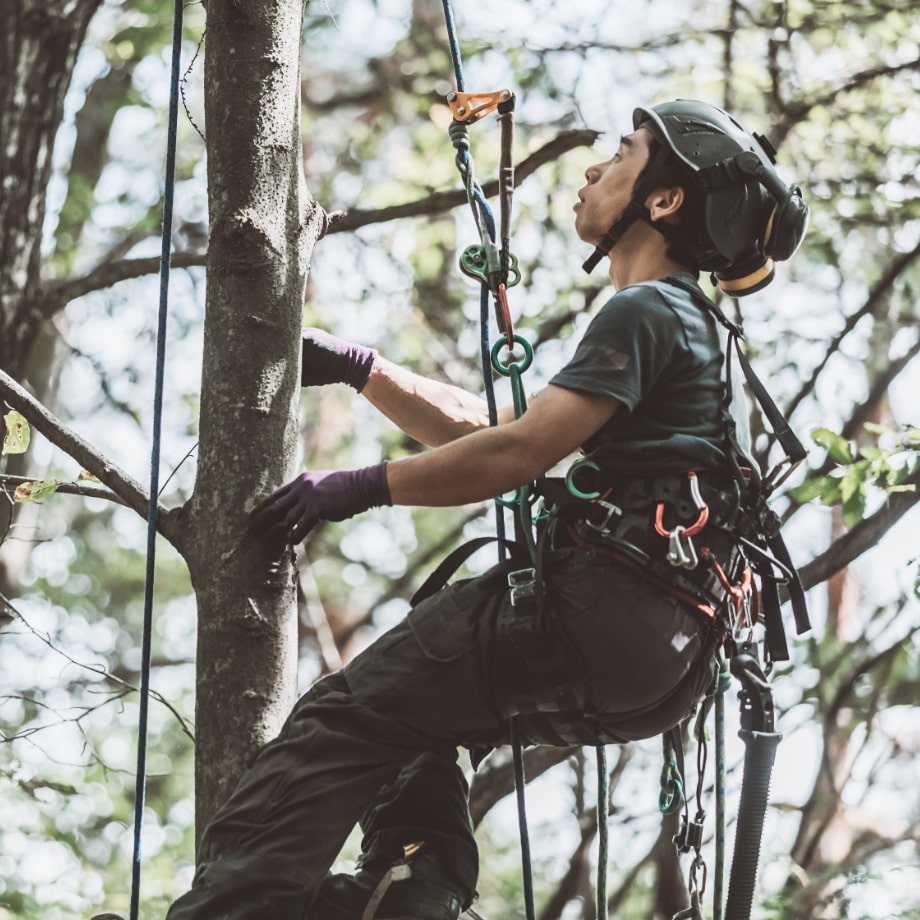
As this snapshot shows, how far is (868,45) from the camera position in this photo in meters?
7.04

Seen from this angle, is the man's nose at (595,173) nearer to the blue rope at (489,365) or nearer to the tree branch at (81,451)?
the blue rope at (489,365)

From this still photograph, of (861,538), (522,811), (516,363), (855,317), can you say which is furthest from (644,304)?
(855,317)

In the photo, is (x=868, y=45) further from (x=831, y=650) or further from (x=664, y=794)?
(x=664, y=794)

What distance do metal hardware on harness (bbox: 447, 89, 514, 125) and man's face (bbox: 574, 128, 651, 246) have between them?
278 mm

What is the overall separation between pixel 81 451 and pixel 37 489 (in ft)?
1.24

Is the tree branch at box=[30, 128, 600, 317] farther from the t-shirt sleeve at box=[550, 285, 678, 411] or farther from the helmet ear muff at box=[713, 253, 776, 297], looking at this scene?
the t-shirt sleeve at box=[550, 285, 678, 411]

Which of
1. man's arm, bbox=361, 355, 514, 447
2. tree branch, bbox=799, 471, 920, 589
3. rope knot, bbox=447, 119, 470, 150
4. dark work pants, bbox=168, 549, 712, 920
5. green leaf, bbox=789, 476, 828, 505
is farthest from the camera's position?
tree branch, bbox=799, 471, 920, 589

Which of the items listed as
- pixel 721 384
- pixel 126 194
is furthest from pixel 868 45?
pixel 721 384

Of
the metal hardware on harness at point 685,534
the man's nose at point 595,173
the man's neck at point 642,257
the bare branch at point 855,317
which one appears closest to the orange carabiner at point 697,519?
the metal hardware on harness at point 685,534

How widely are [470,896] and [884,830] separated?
599 cm

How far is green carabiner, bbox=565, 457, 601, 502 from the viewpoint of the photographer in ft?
7.85

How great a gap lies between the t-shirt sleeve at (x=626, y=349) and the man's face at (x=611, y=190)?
1.44 ft

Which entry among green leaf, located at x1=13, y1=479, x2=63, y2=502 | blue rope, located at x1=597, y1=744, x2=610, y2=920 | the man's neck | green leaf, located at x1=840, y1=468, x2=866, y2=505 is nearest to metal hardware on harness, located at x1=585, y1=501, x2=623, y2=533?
blue rope, located at x1=597, y1=744, x2=610, y2=920

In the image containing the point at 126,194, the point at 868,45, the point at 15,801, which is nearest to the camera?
the point at 868,45
